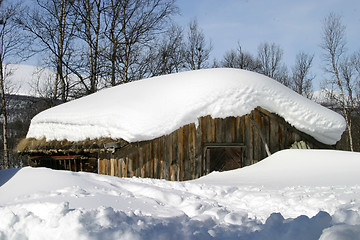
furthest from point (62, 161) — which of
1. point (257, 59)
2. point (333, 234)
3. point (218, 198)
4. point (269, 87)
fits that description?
point (257, 59)

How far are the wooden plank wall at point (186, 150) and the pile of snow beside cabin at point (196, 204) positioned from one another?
1086 millimetres

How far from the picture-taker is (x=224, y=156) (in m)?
11.0

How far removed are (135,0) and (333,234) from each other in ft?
68.1

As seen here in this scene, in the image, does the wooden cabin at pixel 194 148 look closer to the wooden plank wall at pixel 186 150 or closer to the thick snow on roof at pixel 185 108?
the wooden plank wall at pixel 186 150

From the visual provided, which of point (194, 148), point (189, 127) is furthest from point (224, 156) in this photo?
point (189, 127)

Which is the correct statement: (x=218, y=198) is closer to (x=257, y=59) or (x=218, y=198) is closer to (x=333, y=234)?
(x=333, y=234)

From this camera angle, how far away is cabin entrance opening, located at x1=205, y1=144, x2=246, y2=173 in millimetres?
10523

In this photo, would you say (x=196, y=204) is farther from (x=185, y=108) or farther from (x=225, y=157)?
(x=225, y=157)

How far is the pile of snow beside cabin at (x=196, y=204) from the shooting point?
134 inches

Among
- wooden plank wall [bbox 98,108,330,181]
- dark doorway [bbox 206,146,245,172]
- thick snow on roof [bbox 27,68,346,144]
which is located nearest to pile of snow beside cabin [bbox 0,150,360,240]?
wooden plank wall [bbox 98,108,330,181]

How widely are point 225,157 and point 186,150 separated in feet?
4.75

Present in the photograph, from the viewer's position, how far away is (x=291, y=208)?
5.34m

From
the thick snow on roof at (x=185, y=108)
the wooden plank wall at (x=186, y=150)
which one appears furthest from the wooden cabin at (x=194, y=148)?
the thick snow on roof at (x=185, y=108)

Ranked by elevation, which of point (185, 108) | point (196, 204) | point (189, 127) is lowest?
point (196, 204)
